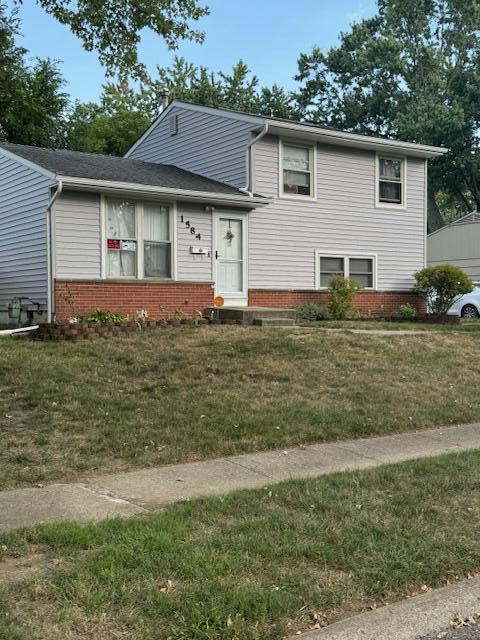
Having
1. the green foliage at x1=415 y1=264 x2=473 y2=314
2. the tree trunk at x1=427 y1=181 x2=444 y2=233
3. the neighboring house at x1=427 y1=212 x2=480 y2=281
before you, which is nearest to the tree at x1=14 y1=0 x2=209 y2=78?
the green foliage at x1=415 y1=264 x2=473 y2=314

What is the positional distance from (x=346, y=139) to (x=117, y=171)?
253 inches

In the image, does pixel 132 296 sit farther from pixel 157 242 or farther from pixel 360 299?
pixel 360 299

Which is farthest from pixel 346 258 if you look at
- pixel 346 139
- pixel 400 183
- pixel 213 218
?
pixel 213 218

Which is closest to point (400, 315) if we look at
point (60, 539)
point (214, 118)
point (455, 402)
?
point (214, 118)

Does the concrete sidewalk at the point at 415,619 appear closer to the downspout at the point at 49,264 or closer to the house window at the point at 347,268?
the downspout at the point at 49,264

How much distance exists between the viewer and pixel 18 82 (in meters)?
10.2

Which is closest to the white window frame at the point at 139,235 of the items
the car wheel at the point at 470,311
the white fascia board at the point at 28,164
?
the white fascia board at the point at 28,164

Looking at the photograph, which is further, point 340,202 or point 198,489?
point 340,202

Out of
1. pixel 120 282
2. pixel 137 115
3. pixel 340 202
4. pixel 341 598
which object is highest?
pixel 137 115

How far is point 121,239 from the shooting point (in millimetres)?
14648

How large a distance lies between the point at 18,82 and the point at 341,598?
9326 millimetres

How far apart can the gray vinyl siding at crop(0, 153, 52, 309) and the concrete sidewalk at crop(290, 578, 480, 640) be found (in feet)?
38.5

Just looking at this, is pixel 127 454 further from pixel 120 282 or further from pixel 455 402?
pixel 120 282

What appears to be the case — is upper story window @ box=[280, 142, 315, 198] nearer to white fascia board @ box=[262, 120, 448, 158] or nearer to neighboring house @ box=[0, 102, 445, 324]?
neighboring house @ box=[0, 102, 445, 324]
